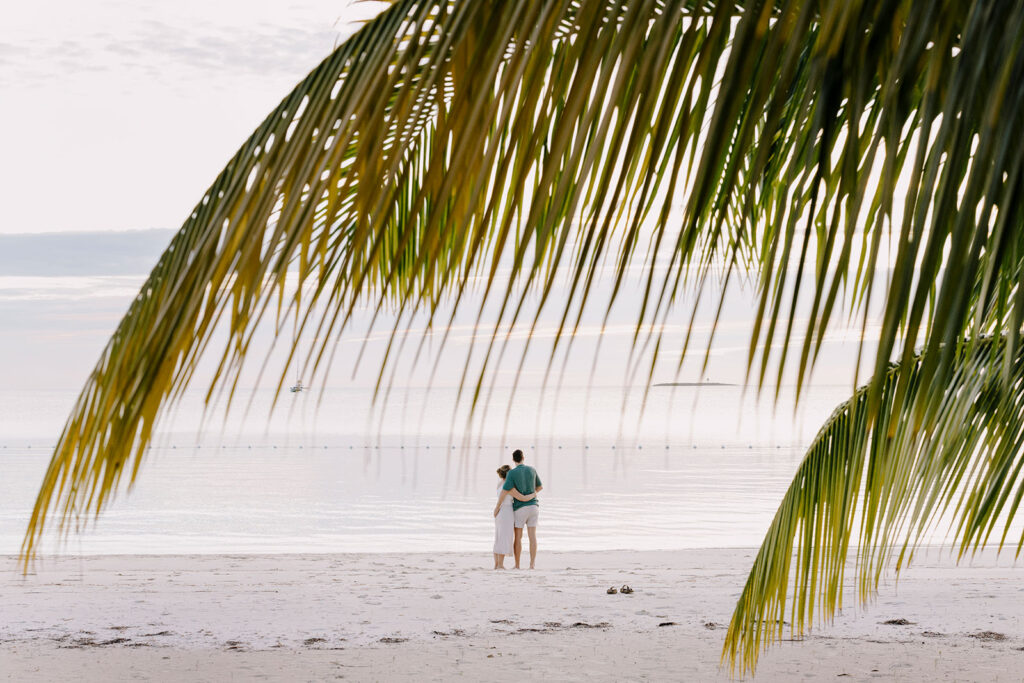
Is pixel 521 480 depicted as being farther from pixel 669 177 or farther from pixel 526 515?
pixel 669 177

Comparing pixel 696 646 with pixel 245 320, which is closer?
pixel 245 320

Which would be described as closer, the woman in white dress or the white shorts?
the woman in white dress

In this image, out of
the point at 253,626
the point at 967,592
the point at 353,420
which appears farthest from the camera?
the point at 353,420

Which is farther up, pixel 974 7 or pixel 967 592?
pixel 974 7

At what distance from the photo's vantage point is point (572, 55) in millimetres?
721

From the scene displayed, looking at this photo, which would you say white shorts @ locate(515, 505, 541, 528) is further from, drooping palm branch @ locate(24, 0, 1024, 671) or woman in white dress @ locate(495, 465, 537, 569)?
drooping palm branch @ locate(24, 0, 1024, 671)

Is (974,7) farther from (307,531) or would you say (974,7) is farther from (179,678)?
(307,531)

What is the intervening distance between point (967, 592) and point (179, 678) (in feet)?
30.5

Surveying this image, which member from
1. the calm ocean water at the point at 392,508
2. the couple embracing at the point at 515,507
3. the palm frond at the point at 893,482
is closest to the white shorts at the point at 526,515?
the couple embracing at the point at 515,507

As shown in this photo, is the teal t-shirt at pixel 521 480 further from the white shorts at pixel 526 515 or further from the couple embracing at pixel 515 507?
the white shorts at pixel 526 515

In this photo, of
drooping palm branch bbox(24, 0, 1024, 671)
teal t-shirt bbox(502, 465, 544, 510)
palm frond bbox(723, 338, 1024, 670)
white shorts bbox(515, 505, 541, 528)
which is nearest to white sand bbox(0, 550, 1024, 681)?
white shorts bbox(515, 505, 541, 528)

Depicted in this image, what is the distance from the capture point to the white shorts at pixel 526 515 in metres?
14.5

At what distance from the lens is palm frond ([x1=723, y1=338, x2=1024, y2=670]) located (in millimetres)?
2795

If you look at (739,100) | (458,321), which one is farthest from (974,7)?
(458,321)
